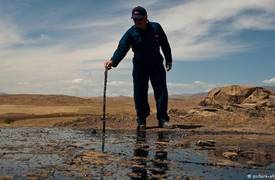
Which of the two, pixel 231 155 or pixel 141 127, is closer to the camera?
pixel 231 155

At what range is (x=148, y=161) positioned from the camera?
568 cm

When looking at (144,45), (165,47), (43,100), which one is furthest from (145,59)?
(43,100)

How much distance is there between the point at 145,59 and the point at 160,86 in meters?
0.63

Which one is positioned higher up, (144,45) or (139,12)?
(139,12)

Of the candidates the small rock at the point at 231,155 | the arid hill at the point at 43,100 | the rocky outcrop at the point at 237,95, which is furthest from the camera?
the arid hill at the point at 43,100

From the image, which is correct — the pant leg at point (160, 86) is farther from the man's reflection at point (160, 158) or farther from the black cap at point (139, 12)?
the man's reflection at point (160, 158)

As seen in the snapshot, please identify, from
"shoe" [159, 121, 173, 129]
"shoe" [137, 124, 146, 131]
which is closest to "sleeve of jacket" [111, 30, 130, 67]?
"shoe" [137, 124, 146, 131]

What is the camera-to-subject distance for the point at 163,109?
9758 millimetres

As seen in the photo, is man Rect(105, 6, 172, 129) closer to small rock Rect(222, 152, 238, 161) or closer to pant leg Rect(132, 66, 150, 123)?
pant leg Rect(132, 66, 150, 123)

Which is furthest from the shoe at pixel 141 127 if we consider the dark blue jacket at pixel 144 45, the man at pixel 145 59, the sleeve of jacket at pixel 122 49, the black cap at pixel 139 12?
the black cap at pixel 139 12

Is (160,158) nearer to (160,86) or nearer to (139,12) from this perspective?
(139,12)

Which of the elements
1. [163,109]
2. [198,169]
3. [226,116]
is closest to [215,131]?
[163,109]

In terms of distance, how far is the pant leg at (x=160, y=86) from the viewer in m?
9.70

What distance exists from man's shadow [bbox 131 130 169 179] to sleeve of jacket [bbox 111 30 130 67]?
6.80ft
